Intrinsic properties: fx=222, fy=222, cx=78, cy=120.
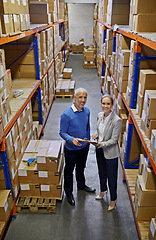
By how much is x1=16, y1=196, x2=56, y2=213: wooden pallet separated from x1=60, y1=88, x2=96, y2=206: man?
0.37m

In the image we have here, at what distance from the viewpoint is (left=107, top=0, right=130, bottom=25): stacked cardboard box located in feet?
21.0

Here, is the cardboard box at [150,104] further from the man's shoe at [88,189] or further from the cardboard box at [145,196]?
the man's shoe at [88,189]

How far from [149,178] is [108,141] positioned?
2.68ft

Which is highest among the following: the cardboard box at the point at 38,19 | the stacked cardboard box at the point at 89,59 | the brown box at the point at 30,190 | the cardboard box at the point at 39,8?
the cardboard box at the point at 39,8

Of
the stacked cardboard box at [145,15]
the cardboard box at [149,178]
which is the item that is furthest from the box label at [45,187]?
the stacked cardboard box at [145,15]

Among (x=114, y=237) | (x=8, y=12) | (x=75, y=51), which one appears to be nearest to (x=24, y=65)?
(x=8, y=12)

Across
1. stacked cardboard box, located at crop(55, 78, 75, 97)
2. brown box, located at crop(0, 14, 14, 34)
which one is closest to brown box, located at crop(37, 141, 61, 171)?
brown box, located at crop(0, 14, 14, 34)

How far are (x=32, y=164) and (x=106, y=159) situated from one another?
1380 millimetres

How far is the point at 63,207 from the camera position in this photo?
4129mm

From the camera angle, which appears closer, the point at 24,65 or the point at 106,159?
the point at 106,159

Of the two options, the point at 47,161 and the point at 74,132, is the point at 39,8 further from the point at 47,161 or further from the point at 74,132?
the point at 47,161

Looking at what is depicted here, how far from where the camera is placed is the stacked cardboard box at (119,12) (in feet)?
21.0

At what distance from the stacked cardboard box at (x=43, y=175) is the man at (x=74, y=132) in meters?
0.20

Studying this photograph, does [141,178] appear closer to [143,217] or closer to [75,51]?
[143,217]
